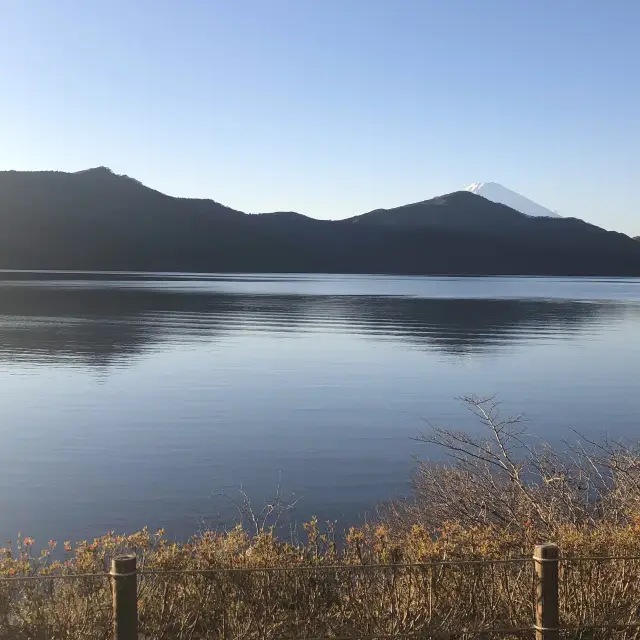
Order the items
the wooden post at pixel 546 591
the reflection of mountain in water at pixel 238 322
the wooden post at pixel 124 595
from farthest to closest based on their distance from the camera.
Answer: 1. the reflection of mountain in water at pixel 238 322
2. the wooden post at pixel 546 591
3. the wooden post at pixel 124 595

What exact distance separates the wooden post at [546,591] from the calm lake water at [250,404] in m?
9.90

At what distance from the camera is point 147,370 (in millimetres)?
39656

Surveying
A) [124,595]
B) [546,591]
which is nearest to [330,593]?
[546,591]

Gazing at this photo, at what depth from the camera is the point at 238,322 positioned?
6956cm

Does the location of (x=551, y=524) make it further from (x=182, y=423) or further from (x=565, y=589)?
(x=182, y=423)

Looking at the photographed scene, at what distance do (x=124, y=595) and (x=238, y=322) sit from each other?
210 feet

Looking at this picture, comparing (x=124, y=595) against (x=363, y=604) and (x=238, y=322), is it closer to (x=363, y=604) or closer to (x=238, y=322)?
(x=363, y=604)

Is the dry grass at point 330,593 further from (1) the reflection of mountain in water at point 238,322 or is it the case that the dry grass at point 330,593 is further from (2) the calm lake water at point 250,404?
(1) the reflection of mountain in water at point 238,322

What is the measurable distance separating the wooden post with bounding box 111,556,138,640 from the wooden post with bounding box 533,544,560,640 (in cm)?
318

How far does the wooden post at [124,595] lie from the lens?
571cm

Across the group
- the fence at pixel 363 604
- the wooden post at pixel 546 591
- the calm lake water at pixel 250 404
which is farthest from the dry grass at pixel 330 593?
the calm lake water at pixel 250 404

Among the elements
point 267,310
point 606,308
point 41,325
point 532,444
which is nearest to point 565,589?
point 532,444

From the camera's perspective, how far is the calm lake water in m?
18.3

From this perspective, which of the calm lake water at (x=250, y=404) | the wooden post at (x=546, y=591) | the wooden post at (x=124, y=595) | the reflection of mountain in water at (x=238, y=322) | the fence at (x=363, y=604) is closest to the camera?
the wooden post at (x=124, y=595)
